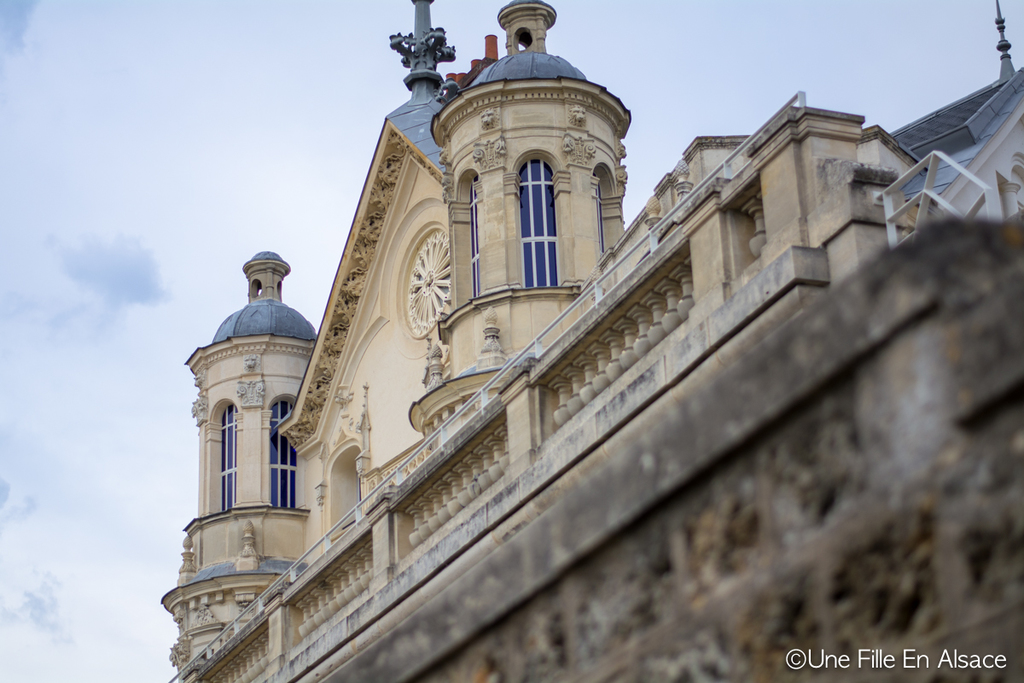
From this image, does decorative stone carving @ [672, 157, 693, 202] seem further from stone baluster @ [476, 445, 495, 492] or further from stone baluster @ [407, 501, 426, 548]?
stone baluster @ [476, 445, 495, 492]

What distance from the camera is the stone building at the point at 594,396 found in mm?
3129

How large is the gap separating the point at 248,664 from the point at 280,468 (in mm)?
16886

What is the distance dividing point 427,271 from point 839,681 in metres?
25.6

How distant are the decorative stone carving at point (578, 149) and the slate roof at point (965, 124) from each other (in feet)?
16.1

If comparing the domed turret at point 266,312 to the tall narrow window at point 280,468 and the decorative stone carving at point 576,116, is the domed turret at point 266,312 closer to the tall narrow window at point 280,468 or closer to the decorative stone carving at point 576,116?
the tall narrow window at point 280,468

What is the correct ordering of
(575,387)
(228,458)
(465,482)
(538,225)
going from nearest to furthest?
(575,387) → (465,482) → (538,225) → (228,458)

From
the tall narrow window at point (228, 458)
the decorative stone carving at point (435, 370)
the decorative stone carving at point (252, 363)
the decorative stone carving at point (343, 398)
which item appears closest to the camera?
the decorative stone carving at point (435, 370)

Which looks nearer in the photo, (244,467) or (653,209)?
(653,209)

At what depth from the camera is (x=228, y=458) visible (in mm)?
34562

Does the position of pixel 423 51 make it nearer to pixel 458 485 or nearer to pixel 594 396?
pixel 458 485

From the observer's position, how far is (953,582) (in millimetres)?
2863

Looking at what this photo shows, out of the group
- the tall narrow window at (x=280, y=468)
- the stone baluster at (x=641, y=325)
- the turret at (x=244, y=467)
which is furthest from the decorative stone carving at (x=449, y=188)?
the stone baluster at (x=641, y=325)

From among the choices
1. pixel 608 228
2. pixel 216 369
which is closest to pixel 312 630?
pixel 608 228

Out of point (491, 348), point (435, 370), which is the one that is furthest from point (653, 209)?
point (435, 370)
